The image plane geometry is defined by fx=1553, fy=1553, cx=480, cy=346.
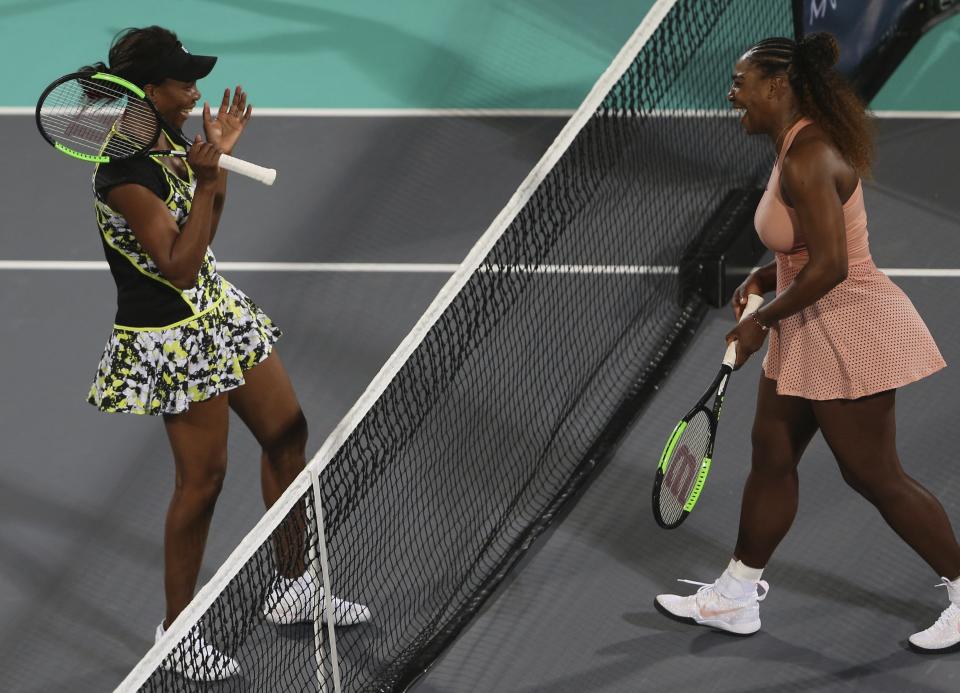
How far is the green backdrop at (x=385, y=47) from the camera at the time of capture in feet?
24.4

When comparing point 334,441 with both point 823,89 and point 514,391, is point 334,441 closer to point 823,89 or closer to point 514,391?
point 823,89

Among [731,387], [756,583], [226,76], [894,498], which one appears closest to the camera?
[894,498]

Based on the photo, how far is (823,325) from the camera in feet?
12.5

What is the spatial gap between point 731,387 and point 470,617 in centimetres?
145

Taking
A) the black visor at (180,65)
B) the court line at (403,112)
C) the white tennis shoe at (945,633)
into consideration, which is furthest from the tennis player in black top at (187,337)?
the court line at (403,112)

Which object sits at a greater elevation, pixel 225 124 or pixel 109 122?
pixel 225 124

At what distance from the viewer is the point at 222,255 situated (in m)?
6.27

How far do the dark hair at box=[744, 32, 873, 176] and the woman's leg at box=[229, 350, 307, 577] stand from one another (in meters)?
1.48

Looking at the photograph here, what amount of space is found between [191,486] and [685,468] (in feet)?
4.18

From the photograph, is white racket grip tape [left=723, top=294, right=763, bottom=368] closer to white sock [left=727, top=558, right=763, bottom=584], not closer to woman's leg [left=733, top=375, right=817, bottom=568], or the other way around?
woman's leg [left=733, top=375, right=817, bottom=568]

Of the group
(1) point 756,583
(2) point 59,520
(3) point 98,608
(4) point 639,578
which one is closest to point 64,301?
(2) point 59,520

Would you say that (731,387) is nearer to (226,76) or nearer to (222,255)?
(222,255)

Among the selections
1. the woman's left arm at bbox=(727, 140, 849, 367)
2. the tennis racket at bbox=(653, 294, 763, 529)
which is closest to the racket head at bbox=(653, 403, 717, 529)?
the tennis racket at bbox=(653, 294, 763, 529)

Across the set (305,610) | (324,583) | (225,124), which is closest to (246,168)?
(225,124)
